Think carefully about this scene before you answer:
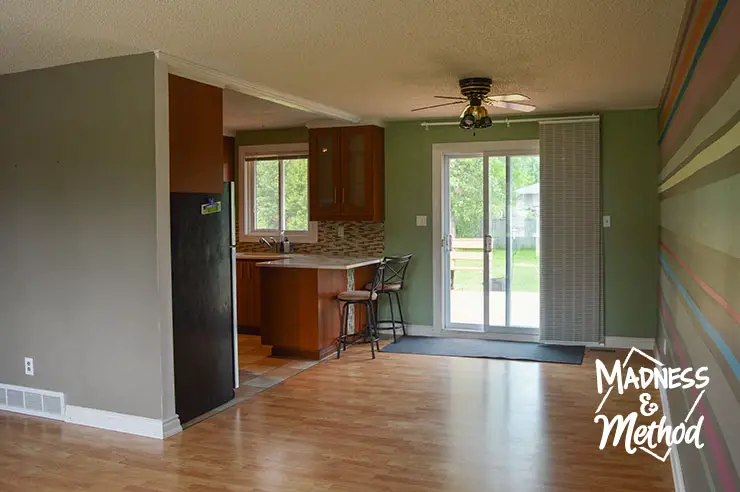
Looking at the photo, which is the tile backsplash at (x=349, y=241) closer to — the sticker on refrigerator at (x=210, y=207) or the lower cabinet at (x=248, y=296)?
the lower cabinet at (x=248, y=296)

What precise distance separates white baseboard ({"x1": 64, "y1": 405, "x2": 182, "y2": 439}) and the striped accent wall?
2900 mm

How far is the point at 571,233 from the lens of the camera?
6762mm

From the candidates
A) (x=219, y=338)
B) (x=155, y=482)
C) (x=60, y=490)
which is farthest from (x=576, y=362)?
(x=60, y=490)

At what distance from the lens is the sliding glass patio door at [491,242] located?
7.05 meters

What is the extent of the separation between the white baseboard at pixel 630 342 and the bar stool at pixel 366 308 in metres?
2.30

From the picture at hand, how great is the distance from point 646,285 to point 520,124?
6.63ft

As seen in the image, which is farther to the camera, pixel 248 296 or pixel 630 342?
pixel 248 296

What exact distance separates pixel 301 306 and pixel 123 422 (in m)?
2.29

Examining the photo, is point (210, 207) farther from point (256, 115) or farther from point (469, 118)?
point (256, 115)

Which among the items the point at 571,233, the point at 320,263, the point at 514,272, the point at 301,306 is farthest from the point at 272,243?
the point at 571,233

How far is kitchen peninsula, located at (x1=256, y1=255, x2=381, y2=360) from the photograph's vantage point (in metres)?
6.28

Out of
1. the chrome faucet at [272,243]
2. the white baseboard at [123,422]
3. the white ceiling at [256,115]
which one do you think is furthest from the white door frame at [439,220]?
the white baseboard at [123,422]

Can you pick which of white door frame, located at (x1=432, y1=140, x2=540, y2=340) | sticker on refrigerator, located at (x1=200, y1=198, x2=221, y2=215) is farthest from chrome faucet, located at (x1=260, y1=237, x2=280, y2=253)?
sticker on refrigerator, located at (x1=200, y1=198, x2=221, y2=215)

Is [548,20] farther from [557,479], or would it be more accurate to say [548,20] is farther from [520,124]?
[520,124]
